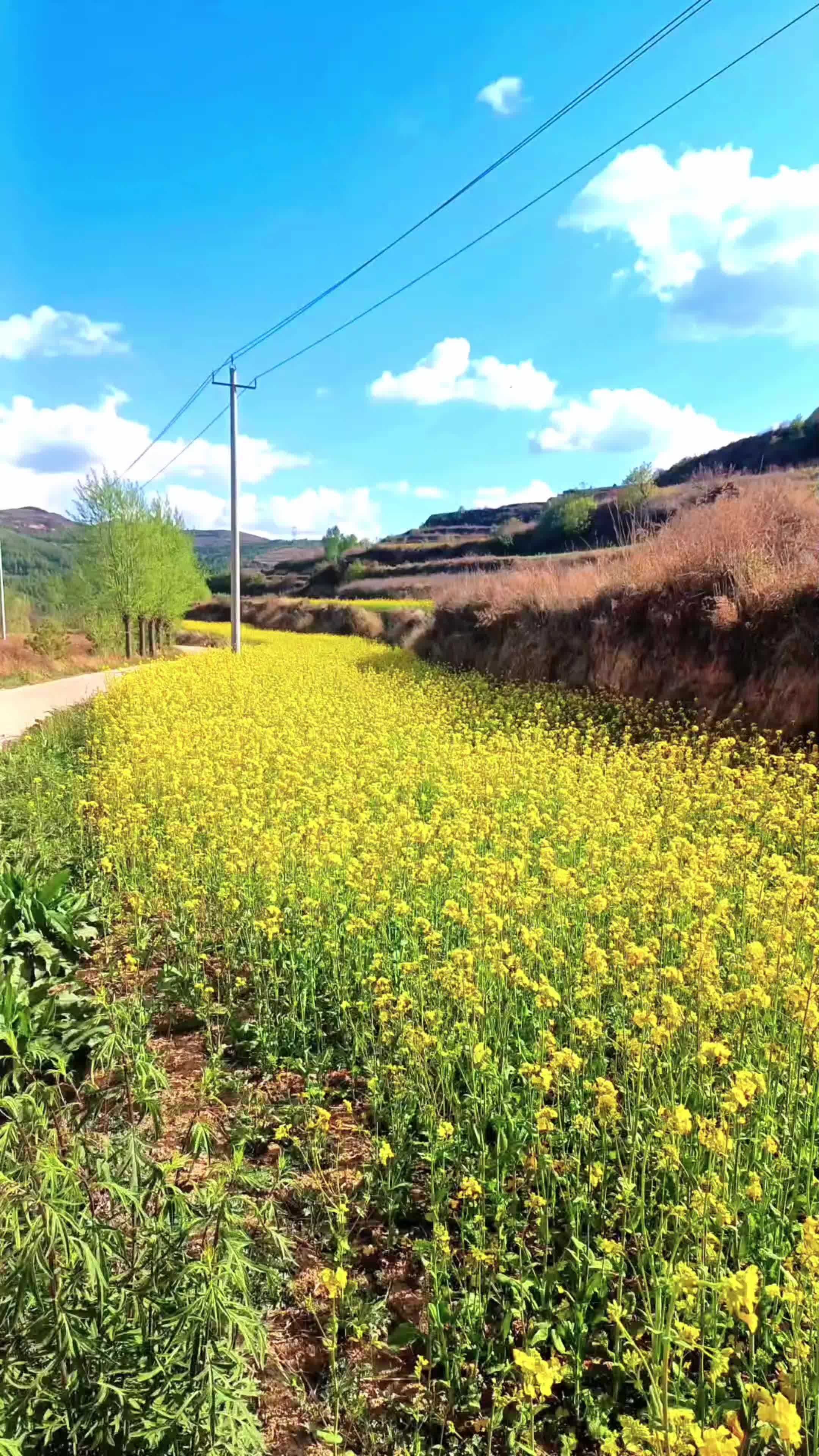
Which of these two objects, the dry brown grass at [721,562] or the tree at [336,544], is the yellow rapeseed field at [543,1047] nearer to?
the dry brown grass at [721,562]

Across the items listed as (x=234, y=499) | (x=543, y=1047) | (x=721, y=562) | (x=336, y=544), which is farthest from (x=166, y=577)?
(x=336, y=544)

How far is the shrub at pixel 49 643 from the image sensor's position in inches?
1120

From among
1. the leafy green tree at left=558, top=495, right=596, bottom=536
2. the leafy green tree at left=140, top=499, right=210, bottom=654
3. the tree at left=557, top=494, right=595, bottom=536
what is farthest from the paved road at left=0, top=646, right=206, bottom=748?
the tree at left=557, top=494, right=595, bottom=536

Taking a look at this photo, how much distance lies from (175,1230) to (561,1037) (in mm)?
1920

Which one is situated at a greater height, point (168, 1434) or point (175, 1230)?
point (175, 1230)

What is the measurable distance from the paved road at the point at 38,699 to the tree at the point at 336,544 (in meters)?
59.2

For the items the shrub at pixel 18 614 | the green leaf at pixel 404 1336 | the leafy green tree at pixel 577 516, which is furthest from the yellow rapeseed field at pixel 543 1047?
the leafy green tree at pixel 577 516

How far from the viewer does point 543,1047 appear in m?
3.20

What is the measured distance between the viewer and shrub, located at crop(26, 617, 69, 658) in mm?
28453

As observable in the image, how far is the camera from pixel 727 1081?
305cm

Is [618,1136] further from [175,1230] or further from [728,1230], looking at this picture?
[175,1230]

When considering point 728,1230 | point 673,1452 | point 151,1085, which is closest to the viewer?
point 673,1452

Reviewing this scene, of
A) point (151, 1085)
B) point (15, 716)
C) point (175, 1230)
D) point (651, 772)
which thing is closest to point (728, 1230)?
point (175, 1230)

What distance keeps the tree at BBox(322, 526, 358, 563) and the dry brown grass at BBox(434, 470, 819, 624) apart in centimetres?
6535
